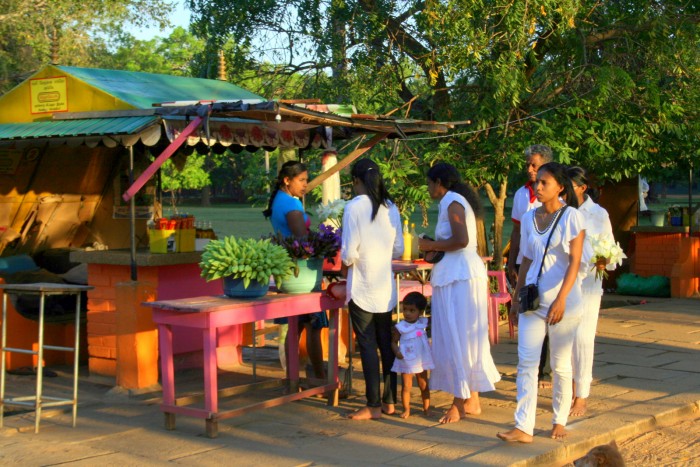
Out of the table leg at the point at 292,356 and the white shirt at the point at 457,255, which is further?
the table leg at the point at 292,356

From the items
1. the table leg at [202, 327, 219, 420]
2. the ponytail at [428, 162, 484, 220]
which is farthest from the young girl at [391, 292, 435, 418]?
the table leg at [202, 327, 219, 420]

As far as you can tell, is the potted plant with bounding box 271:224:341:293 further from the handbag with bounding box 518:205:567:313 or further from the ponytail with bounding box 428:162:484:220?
the handbag with bounding box 518:205:567:313

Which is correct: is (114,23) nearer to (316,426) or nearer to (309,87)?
(309,87)

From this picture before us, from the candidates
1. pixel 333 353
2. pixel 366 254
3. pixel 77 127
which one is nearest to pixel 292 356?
pixel 333 353

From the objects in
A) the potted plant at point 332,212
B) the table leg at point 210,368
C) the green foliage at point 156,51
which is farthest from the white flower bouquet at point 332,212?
the green foliage at point 156,51

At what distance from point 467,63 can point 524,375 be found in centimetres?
610

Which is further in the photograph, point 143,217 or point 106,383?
point 143,217

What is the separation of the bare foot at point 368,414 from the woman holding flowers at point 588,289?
147 cm

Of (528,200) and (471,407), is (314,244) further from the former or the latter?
(528,200)

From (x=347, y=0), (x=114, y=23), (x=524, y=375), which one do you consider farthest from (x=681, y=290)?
(x=114, y=23)

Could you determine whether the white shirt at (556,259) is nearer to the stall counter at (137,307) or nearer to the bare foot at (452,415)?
the bare foot at (452,415)

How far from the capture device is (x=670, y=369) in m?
8.82

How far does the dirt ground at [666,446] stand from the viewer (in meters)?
6.08

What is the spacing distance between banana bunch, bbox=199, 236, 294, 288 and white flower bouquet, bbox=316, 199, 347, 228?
58.2 inches
